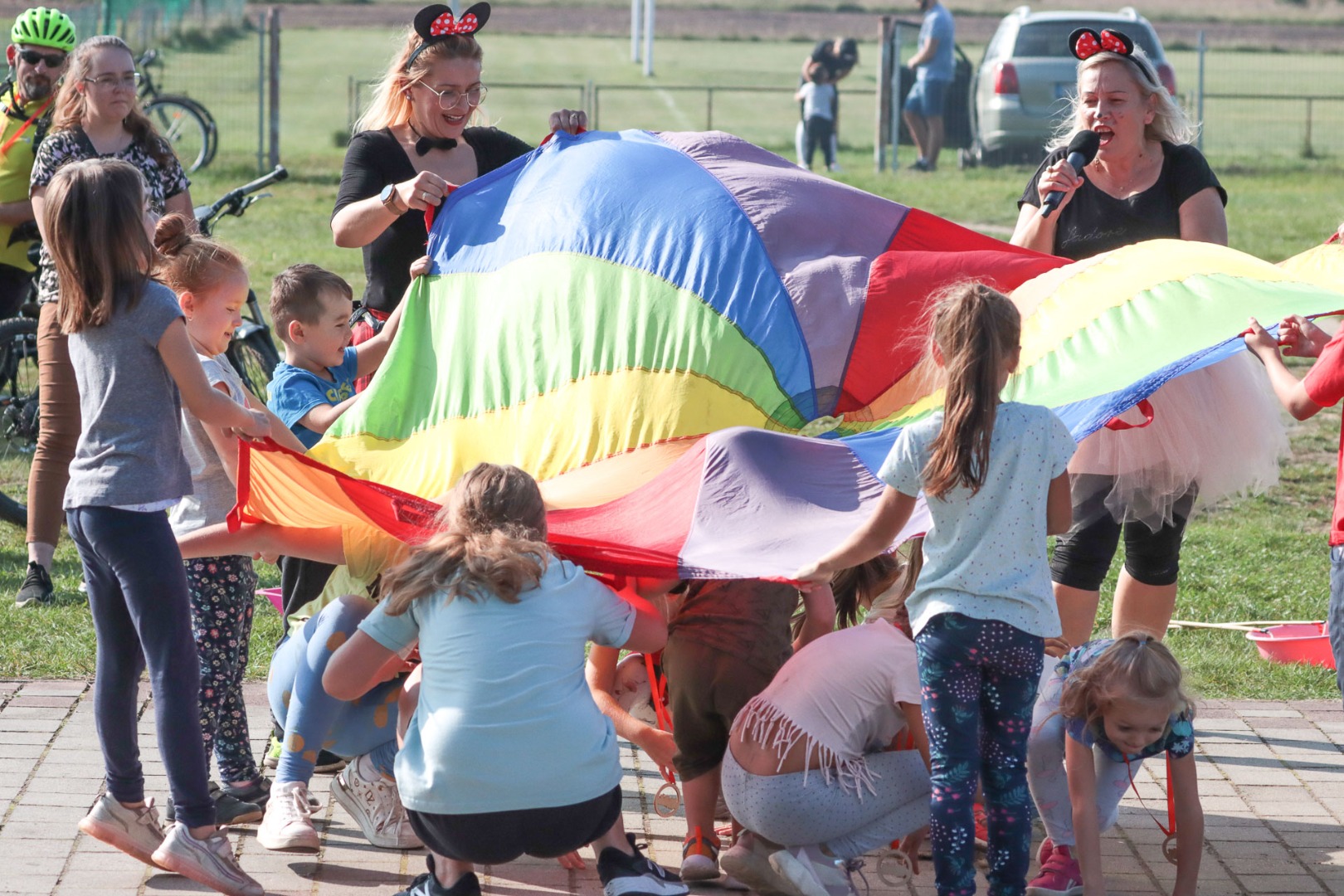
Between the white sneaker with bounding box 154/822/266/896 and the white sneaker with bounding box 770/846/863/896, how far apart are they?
1.12 m

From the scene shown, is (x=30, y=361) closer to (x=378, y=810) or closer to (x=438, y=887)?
(x=378, y=810)

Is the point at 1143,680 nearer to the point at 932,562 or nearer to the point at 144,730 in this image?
the point at 932,562

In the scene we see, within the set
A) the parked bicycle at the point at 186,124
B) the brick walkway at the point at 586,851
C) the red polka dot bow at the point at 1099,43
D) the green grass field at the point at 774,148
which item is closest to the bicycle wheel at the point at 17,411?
the green grass field at the point at 774,148

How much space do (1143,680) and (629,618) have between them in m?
1.05

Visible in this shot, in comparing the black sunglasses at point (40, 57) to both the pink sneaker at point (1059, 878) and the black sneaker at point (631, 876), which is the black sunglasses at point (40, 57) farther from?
the pink sneaker at point (1059, 878)

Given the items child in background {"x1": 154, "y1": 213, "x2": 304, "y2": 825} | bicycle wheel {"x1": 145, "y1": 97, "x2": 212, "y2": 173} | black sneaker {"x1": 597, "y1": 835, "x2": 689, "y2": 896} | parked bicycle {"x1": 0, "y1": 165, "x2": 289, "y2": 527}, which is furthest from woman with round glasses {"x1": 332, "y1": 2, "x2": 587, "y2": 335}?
bicycle wheel {"x1": 145, "y1": 97, "x2": 212, "y2": 173}

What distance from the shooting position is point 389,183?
4574 mm

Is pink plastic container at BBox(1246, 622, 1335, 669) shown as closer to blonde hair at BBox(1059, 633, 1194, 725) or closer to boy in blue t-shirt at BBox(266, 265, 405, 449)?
blonde hair at BBox(1059, 633, 1194, 725)

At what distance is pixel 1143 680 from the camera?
335cm

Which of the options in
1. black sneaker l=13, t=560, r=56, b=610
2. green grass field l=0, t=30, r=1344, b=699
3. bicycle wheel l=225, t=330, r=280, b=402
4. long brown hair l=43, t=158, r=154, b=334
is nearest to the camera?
long brown hair l=43, t=158, r=154, b=334

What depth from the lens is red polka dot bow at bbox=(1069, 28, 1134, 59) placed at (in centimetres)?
449

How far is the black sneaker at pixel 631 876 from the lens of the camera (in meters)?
3.37

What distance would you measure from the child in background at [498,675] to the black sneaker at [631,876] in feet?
0.39

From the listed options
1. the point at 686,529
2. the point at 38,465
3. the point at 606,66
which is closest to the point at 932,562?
the point at 686,529
